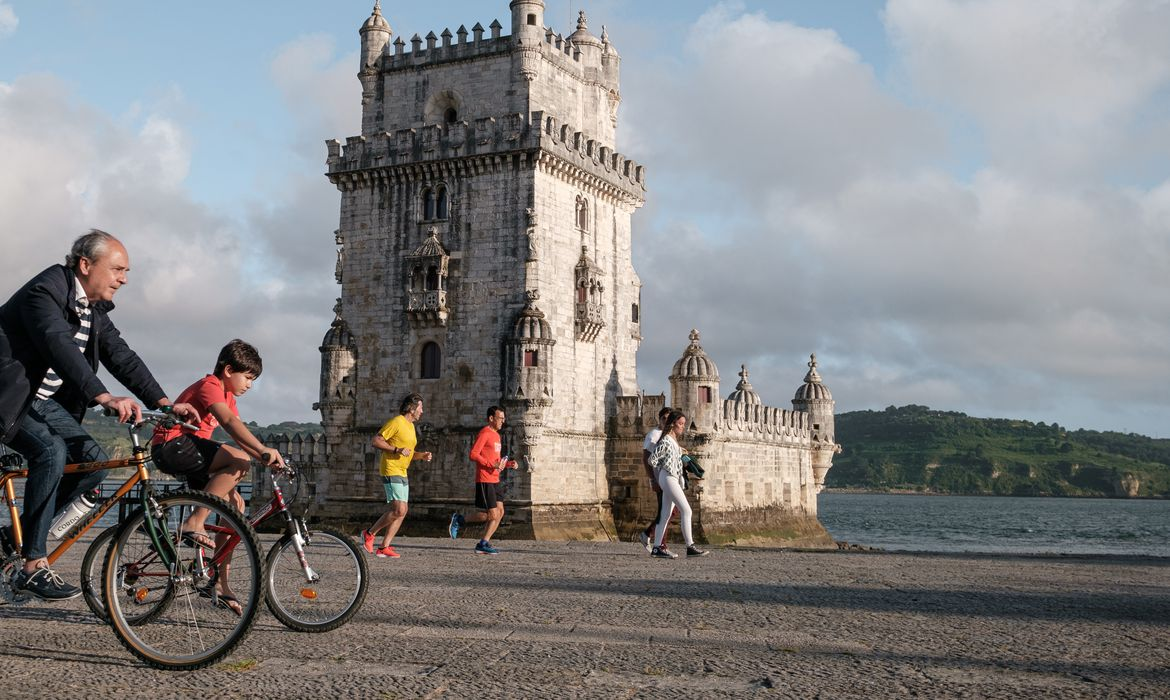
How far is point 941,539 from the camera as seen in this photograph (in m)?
74.2

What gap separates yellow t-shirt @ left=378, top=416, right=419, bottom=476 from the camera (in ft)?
52.9

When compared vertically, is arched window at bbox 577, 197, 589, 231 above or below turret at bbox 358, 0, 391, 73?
below

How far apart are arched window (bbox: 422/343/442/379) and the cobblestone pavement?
61.3 ft

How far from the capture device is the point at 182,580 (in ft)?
23.2

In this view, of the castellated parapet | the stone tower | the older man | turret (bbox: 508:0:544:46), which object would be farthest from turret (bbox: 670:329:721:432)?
the older man

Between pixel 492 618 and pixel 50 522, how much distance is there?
338 centimetres

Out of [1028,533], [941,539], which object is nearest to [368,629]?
[941,539]

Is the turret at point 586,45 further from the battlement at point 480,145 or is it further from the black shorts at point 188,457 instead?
the black shorts at point 188,457

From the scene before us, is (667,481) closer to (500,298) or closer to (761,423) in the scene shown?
(500,298)

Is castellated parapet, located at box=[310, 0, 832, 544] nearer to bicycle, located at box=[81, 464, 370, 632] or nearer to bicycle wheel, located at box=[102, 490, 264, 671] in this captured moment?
bicycle, located at box=[81, 464, 370, 632]

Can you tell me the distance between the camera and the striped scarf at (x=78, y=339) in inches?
282

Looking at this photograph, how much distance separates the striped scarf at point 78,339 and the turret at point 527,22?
26108 millimetres

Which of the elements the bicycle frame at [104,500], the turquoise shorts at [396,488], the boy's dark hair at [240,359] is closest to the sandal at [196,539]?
the bicycle frame at [104,500]

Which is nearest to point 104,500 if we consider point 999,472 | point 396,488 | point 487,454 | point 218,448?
point 218,448
